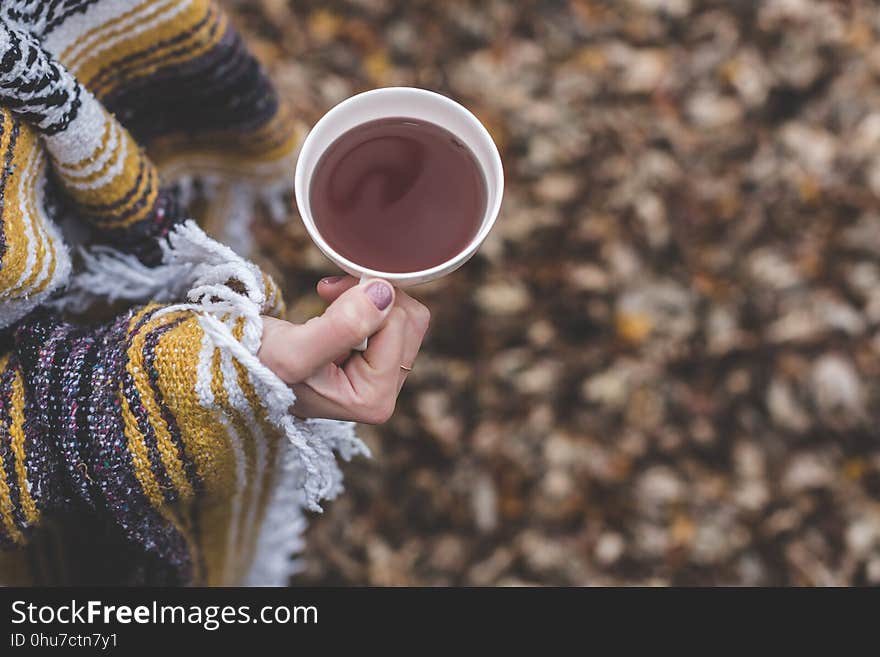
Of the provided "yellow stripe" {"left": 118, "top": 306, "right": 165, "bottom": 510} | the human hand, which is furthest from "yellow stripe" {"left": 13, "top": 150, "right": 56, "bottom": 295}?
the human hand

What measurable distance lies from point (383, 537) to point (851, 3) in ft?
5.14

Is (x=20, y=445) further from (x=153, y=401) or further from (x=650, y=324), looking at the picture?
(x=650, y=324)

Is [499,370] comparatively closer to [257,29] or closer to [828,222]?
[828,222]

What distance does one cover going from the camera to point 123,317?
81 centimetres

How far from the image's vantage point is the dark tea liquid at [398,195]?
84cm

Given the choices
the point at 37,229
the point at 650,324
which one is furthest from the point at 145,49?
the point at 650,324

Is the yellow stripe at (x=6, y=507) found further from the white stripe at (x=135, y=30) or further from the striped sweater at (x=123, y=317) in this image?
the white stripe at (x=135, y=30)

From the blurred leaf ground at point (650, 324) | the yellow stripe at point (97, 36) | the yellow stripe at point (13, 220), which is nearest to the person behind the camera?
the yellow stripe at point (13, 220)

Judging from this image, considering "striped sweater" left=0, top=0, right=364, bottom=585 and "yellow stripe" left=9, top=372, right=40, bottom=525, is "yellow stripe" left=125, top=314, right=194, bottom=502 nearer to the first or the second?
"striped sweater" left=0, top=0, right=364, bottom=585

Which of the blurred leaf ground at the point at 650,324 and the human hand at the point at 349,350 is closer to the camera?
the human hand at the point at 349,350

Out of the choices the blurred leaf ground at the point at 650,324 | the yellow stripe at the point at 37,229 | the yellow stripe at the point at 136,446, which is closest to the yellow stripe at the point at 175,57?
the yellow stripe at the point at 37,229

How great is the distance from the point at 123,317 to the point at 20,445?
0.56 feet

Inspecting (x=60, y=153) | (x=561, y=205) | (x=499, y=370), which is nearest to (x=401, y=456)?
(x=499, y=370)

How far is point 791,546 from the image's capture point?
4.60ft
